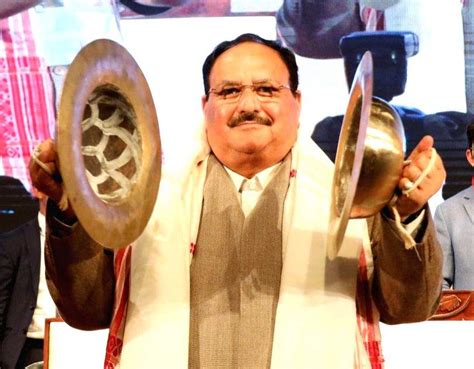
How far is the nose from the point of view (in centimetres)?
225

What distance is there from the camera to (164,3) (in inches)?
200

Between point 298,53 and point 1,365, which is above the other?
point 298,53

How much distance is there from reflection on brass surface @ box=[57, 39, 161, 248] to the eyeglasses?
0.95 ft

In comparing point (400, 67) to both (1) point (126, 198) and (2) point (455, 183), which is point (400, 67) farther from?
(1) point (126, 198)

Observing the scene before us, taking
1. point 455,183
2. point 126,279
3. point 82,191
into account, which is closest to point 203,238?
point 126,279

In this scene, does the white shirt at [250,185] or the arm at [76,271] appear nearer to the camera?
the arm at [76,271]

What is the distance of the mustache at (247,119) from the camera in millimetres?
2260

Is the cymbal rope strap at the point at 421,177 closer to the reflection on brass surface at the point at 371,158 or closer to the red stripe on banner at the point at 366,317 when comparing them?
the reflection on brass surface at the point at 371,158

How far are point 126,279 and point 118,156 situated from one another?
0.39 metres

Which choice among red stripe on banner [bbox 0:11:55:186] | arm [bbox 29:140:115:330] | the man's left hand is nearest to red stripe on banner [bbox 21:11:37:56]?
red stripe on banner [bbox 0:11:55:186]

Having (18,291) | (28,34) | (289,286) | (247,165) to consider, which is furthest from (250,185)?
(28,34)

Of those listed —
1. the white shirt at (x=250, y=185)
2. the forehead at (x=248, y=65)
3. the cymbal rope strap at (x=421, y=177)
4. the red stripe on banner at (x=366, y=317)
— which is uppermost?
the forehead at (x=248, y=65)

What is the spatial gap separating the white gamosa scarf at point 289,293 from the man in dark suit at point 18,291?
2470 mm

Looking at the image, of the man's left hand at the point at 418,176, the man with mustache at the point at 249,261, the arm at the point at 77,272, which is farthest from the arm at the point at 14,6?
the man's left hand at the point at 418,176
